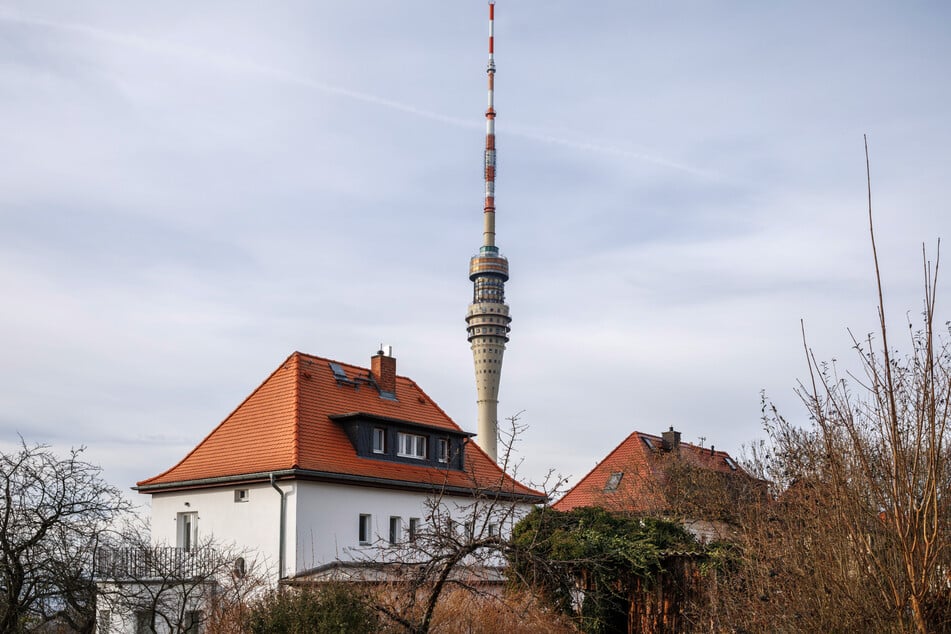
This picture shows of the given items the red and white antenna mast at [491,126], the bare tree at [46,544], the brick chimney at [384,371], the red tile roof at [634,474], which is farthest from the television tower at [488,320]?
the bare tree at [46,544]

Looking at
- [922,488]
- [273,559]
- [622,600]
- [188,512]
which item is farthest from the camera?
[188,512]

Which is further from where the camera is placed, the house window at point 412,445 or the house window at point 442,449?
the house window at point 442,449

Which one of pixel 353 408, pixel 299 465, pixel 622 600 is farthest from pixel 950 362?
pixel 353 408

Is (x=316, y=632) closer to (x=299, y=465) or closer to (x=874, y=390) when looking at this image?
(x=874, y=390)

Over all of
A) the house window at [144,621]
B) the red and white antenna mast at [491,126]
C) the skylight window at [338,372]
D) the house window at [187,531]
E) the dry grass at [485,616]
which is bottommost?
the house window at [144,621]

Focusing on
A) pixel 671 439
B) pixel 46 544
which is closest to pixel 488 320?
pixel 671 439

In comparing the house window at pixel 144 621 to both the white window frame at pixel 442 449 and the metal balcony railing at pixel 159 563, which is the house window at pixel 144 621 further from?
the white window frame at pixel 442 449

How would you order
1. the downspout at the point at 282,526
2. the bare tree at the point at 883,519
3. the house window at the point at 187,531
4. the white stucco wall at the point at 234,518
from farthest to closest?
the house window at the point at 187,531 → the white stucco wall at the point at 234,518 → the downspout at the point at 282,526 → the bare tree at the point at 883,519

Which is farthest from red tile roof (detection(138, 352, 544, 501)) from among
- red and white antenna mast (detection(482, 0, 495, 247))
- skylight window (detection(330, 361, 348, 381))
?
red and white antenna mast (detection(482, 0, 495, 247))

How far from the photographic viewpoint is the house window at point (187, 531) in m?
29.9

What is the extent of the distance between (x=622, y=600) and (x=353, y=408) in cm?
1618

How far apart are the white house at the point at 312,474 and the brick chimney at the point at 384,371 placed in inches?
1.8

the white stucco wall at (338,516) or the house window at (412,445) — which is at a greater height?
the house window at (412,445)

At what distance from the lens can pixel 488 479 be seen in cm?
3534
